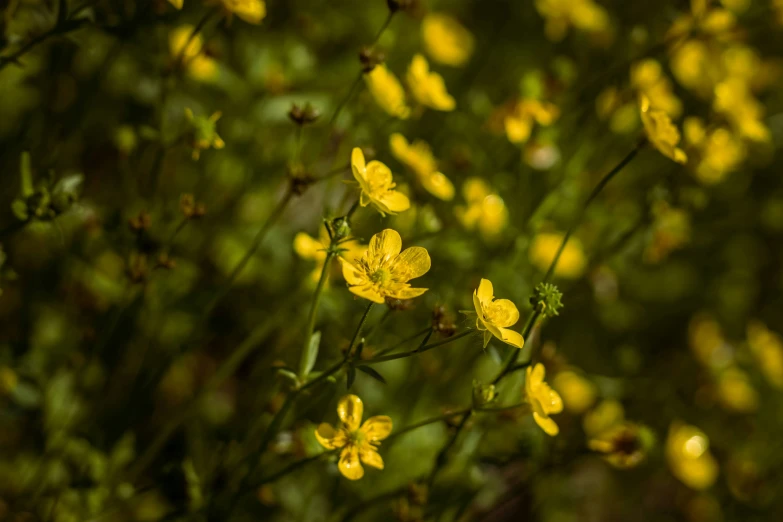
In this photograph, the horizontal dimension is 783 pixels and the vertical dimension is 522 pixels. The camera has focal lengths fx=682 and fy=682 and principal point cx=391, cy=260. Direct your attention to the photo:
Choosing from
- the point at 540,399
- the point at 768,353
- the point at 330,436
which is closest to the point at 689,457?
the point at 768,353

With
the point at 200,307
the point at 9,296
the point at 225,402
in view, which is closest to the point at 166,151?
the point at 200,307

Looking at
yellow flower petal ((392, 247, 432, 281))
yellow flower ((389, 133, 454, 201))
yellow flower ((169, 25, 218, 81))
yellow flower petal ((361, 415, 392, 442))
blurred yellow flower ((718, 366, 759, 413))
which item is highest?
yellow flower petal ((392, 247, 432, 281))

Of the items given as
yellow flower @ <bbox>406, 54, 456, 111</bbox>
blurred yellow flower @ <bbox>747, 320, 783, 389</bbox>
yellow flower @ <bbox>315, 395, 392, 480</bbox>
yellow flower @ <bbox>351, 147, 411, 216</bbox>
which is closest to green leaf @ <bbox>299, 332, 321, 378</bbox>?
yellow flower @ <bbox>315, 395, 392, 480</bbox>

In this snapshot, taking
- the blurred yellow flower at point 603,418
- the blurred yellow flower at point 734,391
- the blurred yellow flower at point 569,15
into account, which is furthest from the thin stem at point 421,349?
the blurred yellow flower at point 734,391

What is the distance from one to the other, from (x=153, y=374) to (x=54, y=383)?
320mm

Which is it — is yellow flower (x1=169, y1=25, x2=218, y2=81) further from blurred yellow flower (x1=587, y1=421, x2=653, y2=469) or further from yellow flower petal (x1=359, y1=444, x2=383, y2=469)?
blurred yellow flower (x1=587, y1=421, x2=653, y2=469)

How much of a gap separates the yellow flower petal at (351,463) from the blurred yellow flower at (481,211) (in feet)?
3.27

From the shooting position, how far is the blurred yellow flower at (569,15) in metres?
3.05

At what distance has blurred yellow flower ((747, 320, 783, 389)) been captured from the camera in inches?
132

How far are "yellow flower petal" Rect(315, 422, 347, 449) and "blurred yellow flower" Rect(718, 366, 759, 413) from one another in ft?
7.83

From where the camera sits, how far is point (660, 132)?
1.81 metres

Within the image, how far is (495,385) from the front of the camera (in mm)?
1585

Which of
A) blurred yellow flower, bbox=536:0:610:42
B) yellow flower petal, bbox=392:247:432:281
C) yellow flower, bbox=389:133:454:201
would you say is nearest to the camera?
yellow flower petal, bbox=392:247:432:281

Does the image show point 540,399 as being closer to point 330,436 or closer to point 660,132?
point 330,436
